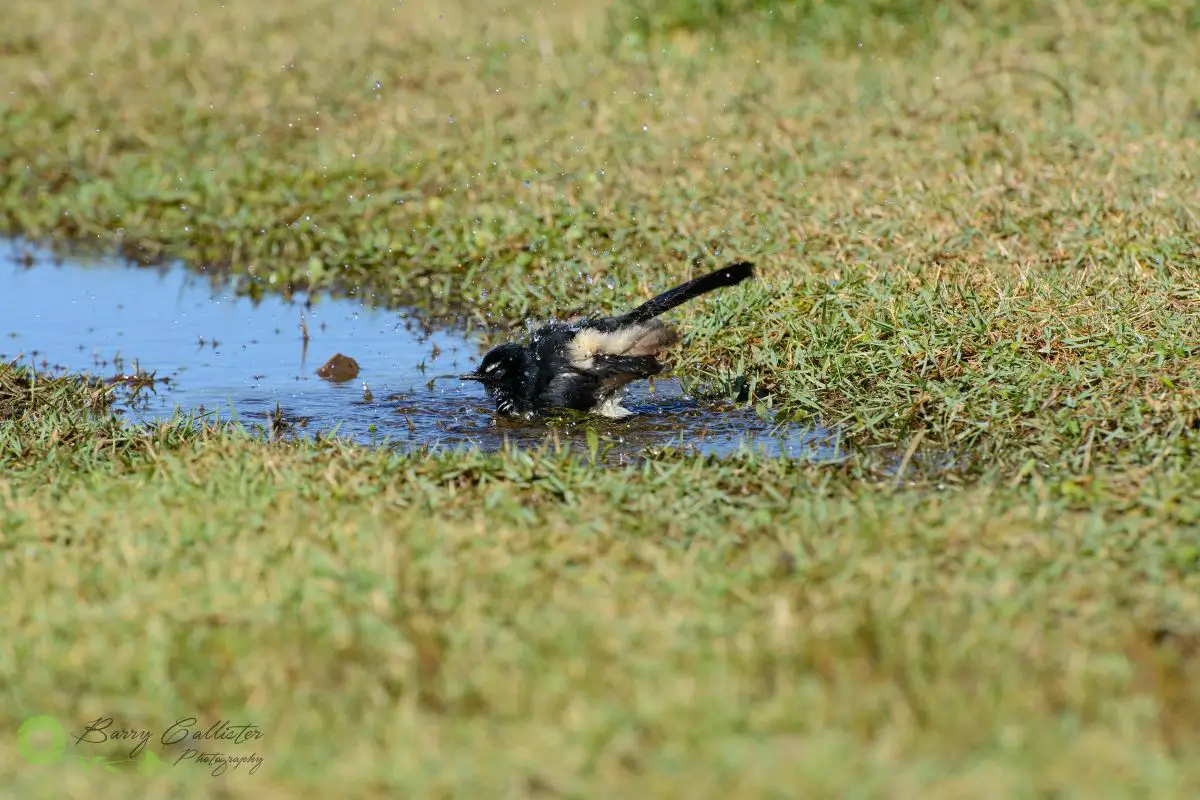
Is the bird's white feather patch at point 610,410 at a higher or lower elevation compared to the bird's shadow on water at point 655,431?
higher

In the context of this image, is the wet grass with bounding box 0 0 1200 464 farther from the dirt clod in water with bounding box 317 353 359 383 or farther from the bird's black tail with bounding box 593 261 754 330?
the dirt clod in water with bounding box 317 353 359 383

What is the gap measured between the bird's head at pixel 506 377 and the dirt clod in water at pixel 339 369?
0.91 metres

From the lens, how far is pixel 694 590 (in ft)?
12.1

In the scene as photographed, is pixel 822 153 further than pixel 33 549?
Yes

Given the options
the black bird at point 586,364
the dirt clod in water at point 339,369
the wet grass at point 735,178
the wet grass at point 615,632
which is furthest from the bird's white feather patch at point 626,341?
the wet grass at point 615,632

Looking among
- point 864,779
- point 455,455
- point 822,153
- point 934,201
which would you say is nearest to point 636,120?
point 822,153

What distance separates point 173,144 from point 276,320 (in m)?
3.12

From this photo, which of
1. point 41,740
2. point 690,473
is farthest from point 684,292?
point 41,740

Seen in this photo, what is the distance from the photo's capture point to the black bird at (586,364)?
613cm

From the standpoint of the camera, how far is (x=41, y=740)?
128 inches

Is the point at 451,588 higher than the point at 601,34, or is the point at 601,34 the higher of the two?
the point at 601,34

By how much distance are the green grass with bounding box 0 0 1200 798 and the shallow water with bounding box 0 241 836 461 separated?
0.88 ft

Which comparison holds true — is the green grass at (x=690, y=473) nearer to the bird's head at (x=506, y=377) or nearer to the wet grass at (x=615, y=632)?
the wet grass at (x=615, y=632)

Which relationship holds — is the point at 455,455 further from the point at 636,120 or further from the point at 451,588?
the point at 636,120
